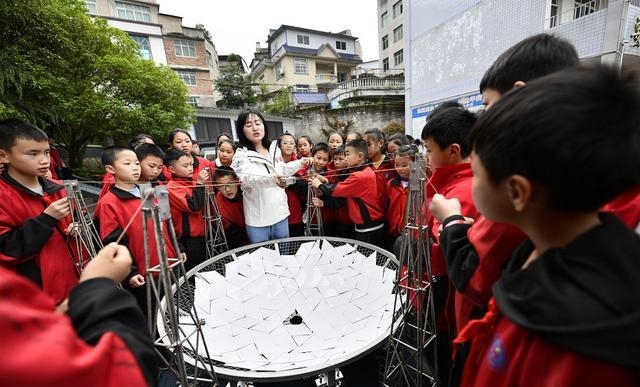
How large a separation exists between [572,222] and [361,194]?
6.66 ft

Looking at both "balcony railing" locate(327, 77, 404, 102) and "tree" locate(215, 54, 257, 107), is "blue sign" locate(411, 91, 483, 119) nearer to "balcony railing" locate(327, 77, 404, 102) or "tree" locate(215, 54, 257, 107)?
"balcony railing" locate(327, 77, 404, 102)

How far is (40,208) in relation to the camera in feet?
5.42

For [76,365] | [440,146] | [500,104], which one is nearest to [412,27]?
[440,146]

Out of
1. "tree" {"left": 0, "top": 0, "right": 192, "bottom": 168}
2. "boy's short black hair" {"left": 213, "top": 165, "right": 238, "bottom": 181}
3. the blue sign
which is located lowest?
"boy's short black hair" {"left": 213, "top": 165, "right": 238, "bottom": 181}

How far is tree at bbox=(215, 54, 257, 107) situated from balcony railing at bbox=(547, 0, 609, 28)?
1742cm

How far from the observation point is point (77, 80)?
7.01 m

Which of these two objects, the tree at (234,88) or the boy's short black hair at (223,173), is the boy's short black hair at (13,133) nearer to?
the boy's short black hair at (223,173)

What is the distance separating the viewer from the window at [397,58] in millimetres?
20570

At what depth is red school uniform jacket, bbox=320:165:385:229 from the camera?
2543 mm

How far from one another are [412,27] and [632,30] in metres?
6.16

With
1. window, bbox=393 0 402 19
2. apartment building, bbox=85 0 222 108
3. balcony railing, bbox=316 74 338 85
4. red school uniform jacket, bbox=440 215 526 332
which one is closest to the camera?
red school uniform jacket, bbox=440 215 526 332

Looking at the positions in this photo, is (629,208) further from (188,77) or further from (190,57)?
(190,57)

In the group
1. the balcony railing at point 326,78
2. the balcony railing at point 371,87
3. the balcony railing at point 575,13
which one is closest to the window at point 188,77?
the balcony railing at point 371,87

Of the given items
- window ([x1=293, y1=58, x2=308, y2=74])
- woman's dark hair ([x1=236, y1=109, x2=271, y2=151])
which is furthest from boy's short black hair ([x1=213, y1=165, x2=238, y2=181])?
window ([x1=293, y1=58, x2=308, y2=74])
